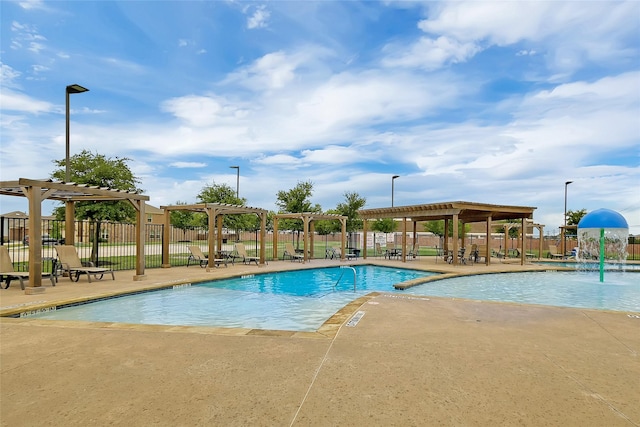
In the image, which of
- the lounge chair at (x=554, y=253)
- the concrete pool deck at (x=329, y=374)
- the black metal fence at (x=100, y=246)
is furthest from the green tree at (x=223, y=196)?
the lounge chair at (x=554, y=253)

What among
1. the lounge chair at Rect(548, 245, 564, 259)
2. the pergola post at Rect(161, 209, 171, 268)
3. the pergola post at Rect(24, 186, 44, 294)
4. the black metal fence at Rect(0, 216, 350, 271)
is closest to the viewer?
the pergola post at Rect(24, 186, 44, 294)

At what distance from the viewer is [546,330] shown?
528cm

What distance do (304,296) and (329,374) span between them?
6.94 meters

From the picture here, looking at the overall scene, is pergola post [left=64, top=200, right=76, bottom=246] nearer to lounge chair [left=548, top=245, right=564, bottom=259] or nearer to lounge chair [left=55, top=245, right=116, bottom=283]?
lounge chair [left=55, top=245, right=116, bottom=283]

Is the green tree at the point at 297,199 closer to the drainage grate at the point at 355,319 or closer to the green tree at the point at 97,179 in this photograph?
the green tree at the point at 97,179

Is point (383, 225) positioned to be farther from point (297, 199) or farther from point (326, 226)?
point (297, 199)

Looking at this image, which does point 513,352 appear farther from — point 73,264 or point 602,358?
point 73,264

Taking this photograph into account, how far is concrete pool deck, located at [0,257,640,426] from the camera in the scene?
2670mm

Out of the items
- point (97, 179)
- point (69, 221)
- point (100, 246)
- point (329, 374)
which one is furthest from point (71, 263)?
point (100, 246)

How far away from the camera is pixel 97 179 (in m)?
15.1

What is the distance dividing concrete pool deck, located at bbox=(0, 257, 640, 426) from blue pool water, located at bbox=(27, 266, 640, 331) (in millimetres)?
1856

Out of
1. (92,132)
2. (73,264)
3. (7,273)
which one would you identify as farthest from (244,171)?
(7,273)

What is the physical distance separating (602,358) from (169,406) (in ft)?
14.3

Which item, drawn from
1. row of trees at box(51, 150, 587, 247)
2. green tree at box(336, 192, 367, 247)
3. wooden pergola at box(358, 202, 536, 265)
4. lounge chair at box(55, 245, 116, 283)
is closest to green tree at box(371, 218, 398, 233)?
row of trees at box(51, 150, 587, 247)
